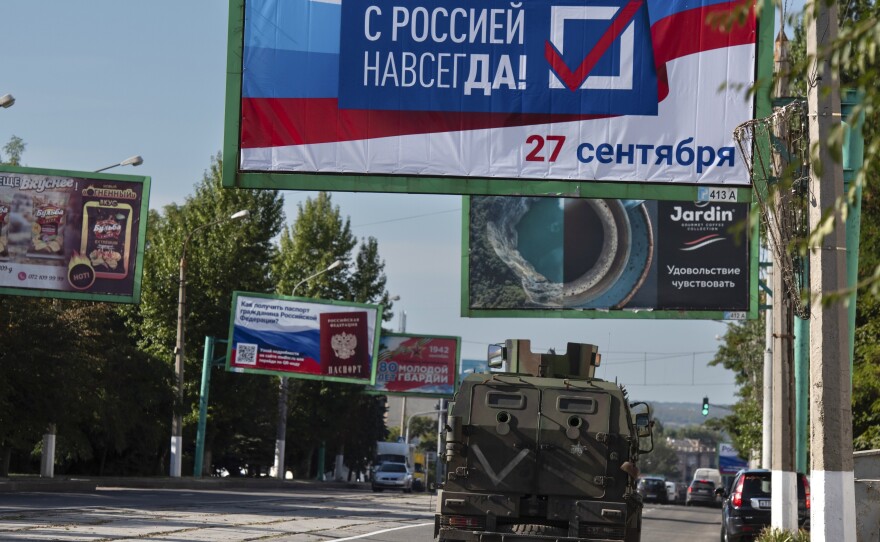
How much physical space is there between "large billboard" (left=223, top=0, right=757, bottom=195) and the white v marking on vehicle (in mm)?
3655

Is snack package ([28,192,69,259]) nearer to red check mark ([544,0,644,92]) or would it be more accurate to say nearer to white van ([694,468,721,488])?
red check mark ([544,0,644,92])

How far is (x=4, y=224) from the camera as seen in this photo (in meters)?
36.0

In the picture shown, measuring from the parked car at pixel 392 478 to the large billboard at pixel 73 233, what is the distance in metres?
27.4

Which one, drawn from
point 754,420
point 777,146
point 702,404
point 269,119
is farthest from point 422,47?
point 702,404

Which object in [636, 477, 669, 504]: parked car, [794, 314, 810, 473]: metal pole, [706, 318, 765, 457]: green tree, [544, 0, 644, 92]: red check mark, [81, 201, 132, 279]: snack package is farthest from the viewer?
[636, 477, 669, 504]: parked car

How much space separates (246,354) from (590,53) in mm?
41970

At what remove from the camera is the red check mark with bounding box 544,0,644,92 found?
12.2 meters

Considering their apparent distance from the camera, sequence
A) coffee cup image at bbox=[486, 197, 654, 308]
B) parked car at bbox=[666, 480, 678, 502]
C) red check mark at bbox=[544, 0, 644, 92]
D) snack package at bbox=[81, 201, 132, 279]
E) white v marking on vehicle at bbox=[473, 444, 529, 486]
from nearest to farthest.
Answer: red check mark at bbox=[544, 0, 644, 92] < white v marking on vehicle at bbox=[473, 444, 529, 486] < snack package at bbox=[81, 201, 132, 279] < coffee cup image at bbox=[486, 197, 654, 308] < parked car at bbox=[666, 480, 678, 502]

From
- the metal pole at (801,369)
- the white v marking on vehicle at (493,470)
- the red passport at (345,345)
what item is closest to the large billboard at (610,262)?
the metal pole at (801,369)

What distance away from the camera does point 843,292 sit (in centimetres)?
470

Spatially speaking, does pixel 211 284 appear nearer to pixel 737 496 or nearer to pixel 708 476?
pixel 708 476

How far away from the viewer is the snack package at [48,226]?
3600 cm

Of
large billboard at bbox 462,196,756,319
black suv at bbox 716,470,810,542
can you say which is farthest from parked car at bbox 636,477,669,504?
black suv at bbox 716,470,810,542

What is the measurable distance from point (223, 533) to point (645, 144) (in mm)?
10512
